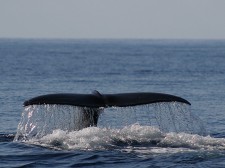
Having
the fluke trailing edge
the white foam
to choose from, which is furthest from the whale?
the white foam

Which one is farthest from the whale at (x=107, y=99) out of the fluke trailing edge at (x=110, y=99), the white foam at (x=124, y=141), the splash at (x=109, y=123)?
the splash at (x=109, y=123)

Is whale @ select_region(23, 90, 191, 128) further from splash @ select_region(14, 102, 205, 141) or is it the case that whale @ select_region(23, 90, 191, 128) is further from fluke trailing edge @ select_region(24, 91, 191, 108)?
splash @ select_region(14, 102, 205, 141)

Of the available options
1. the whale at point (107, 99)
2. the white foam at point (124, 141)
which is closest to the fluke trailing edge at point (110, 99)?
the whale at point (107, 99)

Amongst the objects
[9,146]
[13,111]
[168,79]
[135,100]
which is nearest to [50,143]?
[9,146]

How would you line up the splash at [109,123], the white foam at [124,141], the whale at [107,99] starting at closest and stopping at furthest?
the whale at [107,99] → the white foam at [124,141] → the splash at [109,123]

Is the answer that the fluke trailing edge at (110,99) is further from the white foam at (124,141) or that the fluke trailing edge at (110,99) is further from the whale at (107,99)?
the white foam at (124,141)

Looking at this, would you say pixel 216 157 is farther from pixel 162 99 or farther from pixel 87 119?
pixel 87 119

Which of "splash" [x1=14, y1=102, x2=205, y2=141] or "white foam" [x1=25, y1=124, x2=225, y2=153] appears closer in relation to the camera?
"white foam" [x1=25, y1=124, x2=225, y2=153]

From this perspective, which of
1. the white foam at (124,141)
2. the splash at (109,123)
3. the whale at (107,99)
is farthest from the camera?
→ the splash at (109,123)

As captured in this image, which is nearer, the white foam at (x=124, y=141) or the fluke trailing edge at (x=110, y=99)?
the fluke trailing edge at (x=110, y=99)

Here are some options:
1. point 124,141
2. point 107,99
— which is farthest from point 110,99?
point 124,141

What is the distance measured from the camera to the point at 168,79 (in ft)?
139

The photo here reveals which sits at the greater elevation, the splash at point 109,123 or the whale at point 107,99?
the whale at point 107,99

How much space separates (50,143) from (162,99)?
274 centimetres
